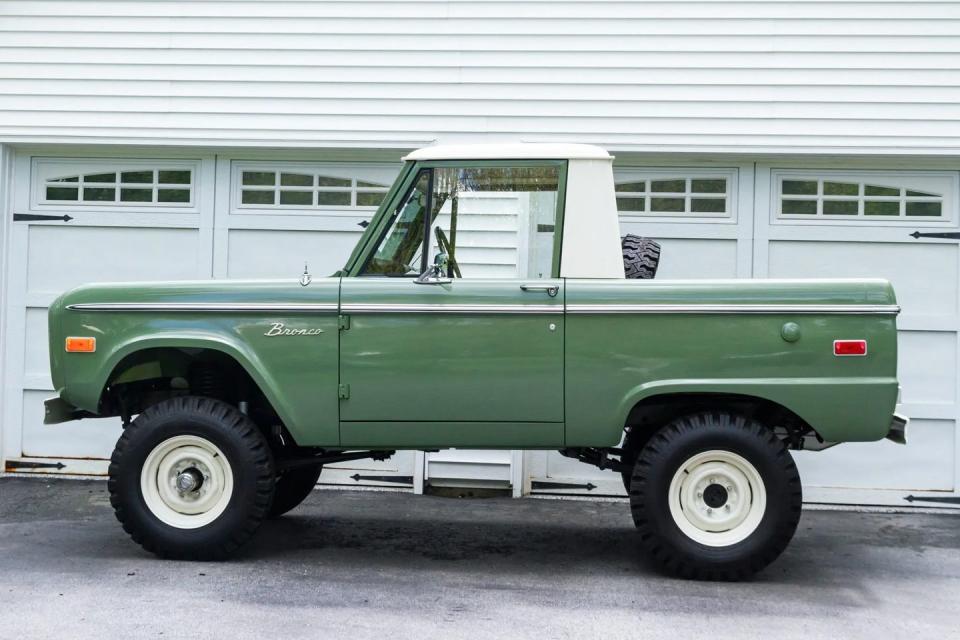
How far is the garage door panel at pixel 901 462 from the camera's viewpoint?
8.47 meters

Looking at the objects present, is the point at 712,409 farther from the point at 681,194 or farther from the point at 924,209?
the point at 924,209

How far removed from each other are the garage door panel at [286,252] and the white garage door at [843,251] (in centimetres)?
202

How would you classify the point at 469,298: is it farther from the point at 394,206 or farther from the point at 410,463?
the point at 410,463

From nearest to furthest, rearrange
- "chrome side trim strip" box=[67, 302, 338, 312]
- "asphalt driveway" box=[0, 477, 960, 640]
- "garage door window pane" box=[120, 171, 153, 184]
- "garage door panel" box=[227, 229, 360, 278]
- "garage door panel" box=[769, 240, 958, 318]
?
1. "asphalt driveway" box=[0, 477, 960, 640]
2. "chrome side trim strip" box=[67, 302, 338, 312]
3. "garage door panel" box=[769, 240, 958, 318]
4. "garage door panel" box=[227, 229, 360, 278]
5. "garage door window pane" box=[120, 171, 153, 184]

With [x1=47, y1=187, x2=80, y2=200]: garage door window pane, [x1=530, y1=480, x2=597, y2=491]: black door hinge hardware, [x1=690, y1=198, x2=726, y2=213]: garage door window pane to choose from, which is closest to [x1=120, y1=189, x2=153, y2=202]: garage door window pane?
[x1=47, y1=187, x2=80, y2=200]: garage door window pane

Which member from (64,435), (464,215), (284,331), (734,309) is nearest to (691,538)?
(734,309)

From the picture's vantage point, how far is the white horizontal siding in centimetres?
844

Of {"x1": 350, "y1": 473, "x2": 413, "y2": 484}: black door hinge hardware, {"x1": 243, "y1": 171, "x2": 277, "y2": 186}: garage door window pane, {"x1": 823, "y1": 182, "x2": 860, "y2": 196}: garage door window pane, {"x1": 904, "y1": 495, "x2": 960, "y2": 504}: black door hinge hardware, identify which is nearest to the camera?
{"x1": 904, "y1": 495, "x2": 960, "y2": 504}: black door hinge hardware

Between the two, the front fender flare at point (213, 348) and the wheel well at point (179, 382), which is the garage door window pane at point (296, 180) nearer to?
the wheel well at point (179, 382)

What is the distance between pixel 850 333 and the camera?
590 cm

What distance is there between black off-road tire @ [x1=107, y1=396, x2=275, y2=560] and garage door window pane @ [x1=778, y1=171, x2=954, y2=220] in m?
4.36

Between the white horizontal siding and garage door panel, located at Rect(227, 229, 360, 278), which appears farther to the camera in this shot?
garage door panel, located at Rect(227, 229, 360, 278)

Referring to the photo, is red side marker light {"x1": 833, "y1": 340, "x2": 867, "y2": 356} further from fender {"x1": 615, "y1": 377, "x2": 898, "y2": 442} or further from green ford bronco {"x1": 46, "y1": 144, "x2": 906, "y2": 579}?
fender {"x1": 615, "y1": 377, "x2": 898, "y2": 442}

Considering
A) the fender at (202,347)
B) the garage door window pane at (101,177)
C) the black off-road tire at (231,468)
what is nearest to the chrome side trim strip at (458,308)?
the fender at (202,347)
